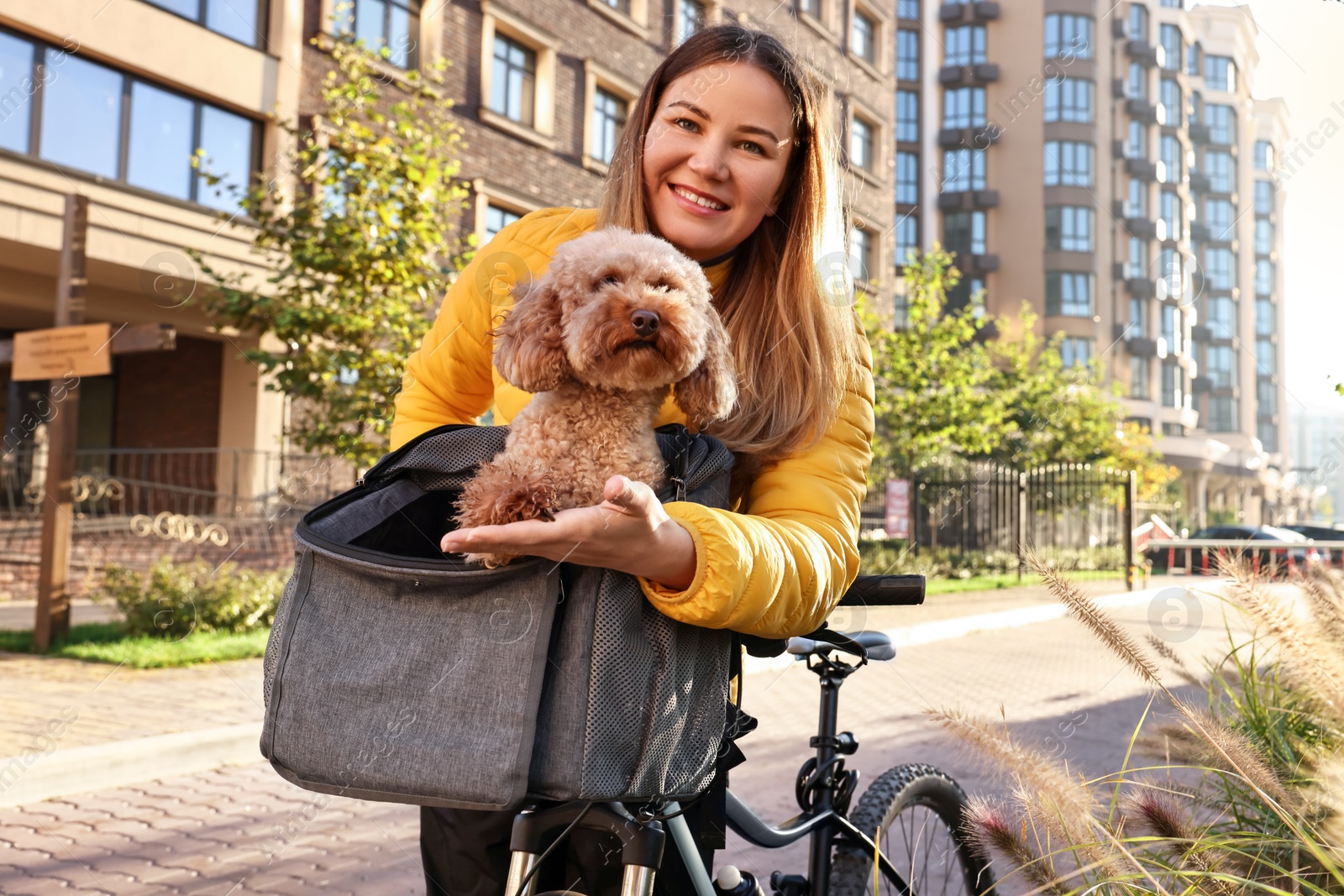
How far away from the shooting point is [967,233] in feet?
198

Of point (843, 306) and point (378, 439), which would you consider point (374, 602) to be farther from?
point (378, 439)

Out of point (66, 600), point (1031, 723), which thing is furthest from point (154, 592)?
point (1031, 723)

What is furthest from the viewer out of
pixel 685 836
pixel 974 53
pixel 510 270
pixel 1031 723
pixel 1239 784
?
pixel 974 53

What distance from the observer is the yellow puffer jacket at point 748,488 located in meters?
1.38

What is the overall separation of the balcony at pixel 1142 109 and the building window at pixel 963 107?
30.2 ft

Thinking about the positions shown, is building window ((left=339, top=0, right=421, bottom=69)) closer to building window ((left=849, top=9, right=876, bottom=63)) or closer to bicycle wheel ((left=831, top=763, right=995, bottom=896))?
bicycle wheel ((left=831, top=763, right=995, bottom=896))

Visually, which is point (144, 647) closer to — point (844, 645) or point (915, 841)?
point (915, 841)

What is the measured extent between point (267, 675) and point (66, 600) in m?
8.66

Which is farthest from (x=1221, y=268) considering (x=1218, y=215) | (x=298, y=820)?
(x=298, y=820)

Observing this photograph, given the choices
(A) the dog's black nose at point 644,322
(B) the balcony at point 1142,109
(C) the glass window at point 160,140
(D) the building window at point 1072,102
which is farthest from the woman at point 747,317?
(B) the balcony at point 1142,109

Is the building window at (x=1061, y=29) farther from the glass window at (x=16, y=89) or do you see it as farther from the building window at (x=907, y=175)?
the glass window at (x=16, y=89)

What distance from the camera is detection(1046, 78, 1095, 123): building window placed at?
5891cm

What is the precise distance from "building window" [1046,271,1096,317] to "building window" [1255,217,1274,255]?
1688 inches

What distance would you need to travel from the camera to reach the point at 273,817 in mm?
5070
